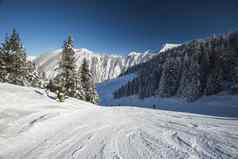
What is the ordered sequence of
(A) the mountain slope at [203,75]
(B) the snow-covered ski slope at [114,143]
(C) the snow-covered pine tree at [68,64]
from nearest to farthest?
(B) the snow-covered ski slope at [114,143], (C) the snow-covered pine tree at [68,64], (A) the mountain slope at [203,75]

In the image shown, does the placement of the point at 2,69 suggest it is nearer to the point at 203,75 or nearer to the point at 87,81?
the point at 87,81

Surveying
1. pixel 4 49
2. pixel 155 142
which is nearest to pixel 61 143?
pixel 155 142

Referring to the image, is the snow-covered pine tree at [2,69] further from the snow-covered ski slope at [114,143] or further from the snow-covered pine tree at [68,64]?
the snow-covered ski slope at [114,143]

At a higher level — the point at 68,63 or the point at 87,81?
the point at 68,63

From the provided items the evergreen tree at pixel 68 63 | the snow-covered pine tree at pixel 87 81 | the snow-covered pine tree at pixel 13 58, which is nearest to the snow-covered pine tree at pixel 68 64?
the evergreen tree at pixel 68 63

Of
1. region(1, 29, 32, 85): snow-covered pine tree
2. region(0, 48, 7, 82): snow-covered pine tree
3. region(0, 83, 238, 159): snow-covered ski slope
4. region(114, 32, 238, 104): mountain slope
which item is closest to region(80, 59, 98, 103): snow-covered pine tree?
region(1, 29, 32, 85): snow-covered pine tree

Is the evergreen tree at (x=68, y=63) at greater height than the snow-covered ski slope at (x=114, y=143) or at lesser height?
greater

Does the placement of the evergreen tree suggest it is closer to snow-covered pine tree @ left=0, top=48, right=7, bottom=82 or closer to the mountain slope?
snow-covered pine tree @ left=0, top=48, right=7, bottom=82

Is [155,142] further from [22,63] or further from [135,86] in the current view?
[135,86]

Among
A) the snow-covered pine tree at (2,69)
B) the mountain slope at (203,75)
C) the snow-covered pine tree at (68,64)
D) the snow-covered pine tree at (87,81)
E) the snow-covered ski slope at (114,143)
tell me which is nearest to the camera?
the snow-covered ski slope at (114,143)

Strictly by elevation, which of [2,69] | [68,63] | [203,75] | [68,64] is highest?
[203,75]

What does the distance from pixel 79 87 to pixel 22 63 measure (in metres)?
12.3

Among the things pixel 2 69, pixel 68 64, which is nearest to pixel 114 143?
pixel 68 64

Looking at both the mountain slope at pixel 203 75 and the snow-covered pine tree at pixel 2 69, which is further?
the mountain slope at pixel 203 75
